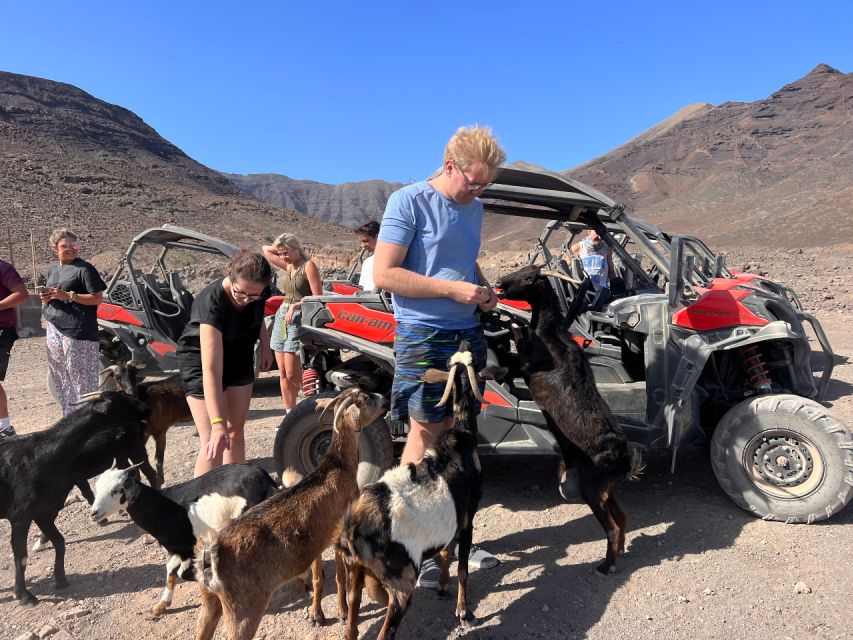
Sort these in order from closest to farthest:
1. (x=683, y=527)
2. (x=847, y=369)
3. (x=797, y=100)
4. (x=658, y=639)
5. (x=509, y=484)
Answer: (x=658, y=639)
(x=683, y=527)
(x=509, y=484)
(x=847, y=369)
(x=797, y=100)

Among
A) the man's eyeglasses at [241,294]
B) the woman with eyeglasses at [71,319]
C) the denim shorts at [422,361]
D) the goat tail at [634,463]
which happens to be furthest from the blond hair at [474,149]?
the woman with eyeglasses at [71,319]

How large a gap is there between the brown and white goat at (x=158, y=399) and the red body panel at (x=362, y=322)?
4.70 ft

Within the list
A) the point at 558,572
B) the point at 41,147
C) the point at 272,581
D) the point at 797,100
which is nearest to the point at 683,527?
the point at 558,572

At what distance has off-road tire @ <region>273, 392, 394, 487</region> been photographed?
4039 mm

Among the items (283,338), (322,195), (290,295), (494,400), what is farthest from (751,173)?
(322,195)

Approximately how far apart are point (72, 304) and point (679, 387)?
4783 millimetres

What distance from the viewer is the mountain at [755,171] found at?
130 feet

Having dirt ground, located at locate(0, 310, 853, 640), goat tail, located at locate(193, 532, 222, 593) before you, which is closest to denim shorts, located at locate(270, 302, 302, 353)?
dirt ground, located at locate(0, 310, 853, 640)

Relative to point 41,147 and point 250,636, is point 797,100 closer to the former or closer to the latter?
point 41,147

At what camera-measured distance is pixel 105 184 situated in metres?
46.9

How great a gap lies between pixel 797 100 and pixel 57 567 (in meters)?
96.7

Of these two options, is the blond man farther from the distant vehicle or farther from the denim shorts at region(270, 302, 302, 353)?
the denim shorts at region(270, 302, 302, 353)

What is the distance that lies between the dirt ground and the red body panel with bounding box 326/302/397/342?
1459 mm

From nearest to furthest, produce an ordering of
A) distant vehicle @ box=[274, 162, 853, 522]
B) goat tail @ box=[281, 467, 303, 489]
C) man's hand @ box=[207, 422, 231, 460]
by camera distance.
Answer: man's hand @ box=[207, 422, 231, 460] < distant vehicle @ box=[274, 162, 853, 522] < goat tail @ box=[281, 467, 303, 489]
